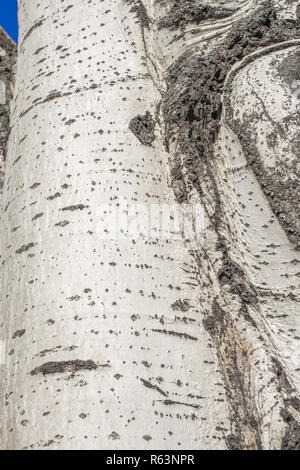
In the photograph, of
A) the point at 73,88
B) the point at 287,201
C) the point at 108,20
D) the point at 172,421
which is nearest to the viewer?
the point at 172,421

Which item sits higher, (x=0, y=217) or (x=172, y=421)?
(x=0, y=217)

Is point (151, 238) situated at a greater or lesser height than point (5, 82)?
lesser

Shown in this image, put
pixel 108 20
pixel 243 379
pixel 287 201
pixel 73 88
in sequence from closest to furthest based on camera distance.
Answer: pixel 243 379
pixel 287 201
pixel 73 88
pixel 108 20

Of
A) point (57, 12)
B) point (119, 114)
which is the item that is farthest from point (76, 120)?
point (57, 12)

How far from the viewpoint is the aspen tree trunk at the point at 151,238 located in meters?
1.09

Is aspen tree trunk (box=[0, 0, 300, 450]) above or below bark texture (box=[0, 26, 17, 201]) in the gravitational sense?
below

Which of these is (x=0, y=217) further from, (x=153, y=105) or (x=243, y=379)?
(x=243, y=379)

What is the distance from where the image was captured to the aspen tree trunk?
1089 mm

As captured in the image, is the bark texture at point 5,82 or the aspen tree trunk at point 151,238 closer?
the aspen tree trunk at point 151,238

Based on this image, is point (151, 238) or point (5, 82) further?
point (5, 82)

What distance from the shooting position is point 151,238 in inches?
49.1

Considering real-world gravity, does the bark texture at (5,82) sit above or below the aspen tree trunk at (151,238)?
above

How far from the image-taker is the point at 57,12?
1.64 meters

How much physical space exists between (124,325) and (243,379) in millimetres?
275
